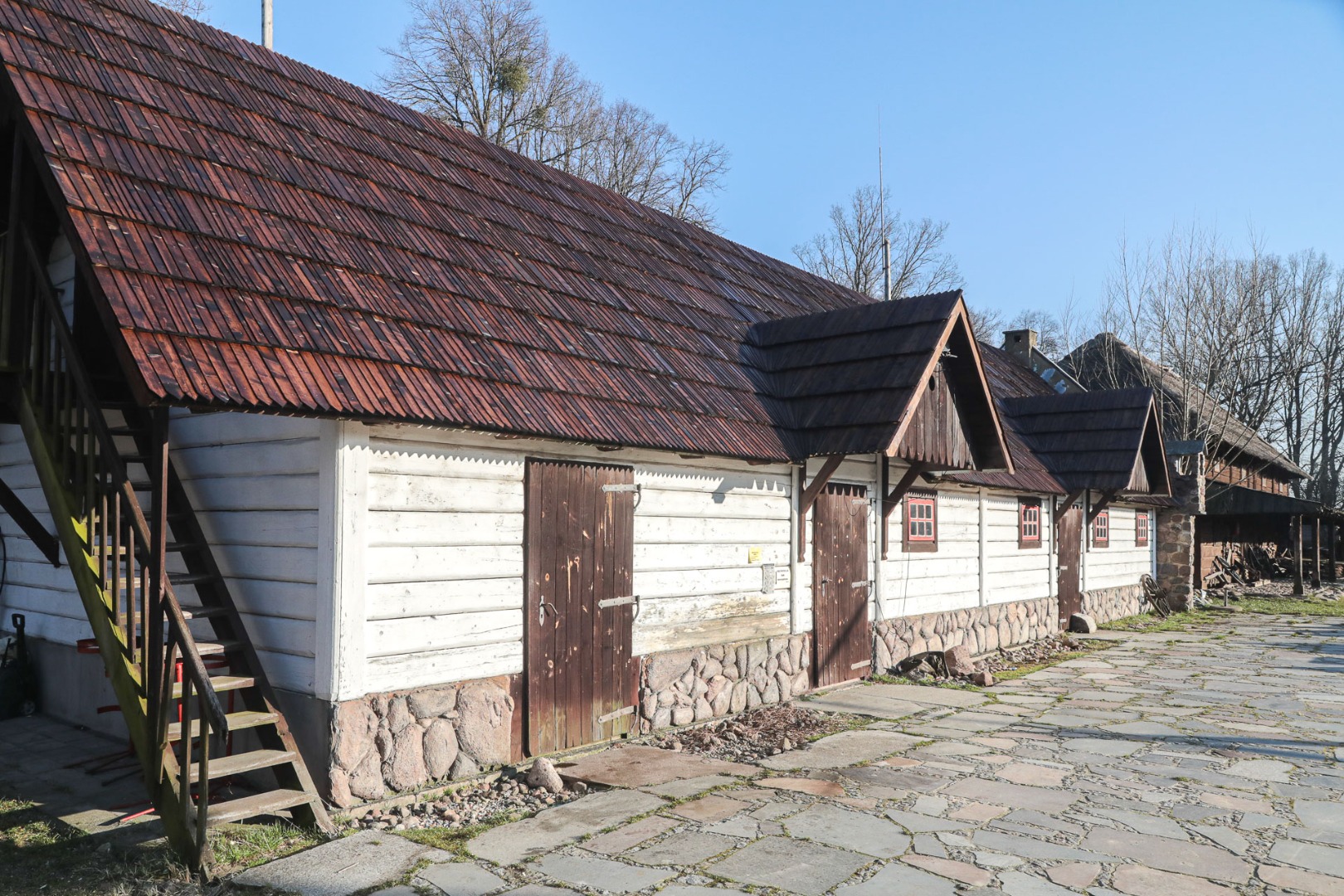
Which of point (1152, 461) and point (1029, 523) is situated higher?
point (1152, 461)

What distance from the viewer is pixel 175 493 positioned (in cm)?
673

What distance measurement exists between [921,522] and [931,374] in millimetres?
3161

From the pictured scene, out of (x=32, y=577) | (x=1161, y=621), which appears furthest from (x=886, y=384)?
(x=1161, y=621)

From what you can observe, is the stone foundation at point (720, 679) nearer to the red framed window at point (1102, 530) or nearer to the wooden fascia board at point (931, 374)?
the wooden fascia board at point (931, 374)

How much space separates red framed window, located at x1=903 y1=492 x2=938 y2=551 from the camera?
12.3 metres

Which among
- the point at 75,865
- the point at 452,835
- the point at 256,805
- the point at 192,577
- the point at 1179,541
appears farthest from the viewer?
the point at 1179,541

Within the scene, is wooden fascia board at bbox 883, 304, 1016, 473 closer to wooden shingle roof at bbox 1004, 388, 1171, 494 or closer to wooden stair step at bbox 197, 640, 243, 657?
wooden stair step at bbox 197, 640, 243, 657

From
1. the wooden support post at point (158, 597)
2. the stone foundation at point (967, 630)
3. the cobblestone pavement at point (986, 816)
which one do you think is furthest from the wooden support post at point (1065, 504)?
the wooden support post at point (158, 597)

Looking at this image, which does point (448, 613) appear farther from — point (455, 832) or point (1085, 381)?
point (1085, 381)

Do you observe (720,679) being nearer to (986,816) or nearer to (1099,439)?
(986,816)

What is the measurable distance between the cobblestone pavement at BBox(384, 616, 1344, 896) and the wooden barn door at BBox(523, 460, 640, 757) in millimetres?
1054

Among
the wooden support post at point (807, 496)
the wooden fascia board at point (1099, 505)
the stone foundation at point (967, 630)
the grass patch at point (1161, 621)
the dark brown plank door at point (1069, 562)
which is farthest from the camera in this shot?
the grass patch at point (1161, 621)

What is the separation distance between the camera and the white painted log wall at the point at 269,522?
6.21 metres

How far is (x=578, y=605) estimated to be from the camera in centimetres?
771
